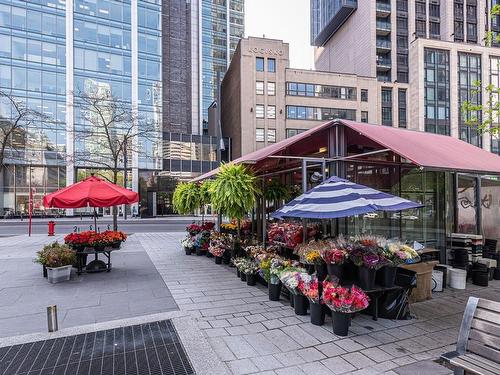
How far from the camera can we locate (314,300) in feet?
16.0

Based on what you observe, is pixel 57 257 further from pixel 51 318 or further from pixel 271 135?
pixel 271 135

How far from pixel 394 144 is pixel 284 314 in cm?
365

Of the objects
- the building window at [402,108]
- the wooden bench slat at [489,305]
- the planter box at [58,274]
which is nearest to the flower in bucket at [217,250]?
the planter box at [58,274]

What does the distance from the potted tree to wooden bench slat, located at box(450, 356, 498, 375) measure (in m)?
5.24

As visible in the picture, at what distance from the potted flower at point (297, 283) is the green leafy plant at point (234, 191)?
8.26 feet

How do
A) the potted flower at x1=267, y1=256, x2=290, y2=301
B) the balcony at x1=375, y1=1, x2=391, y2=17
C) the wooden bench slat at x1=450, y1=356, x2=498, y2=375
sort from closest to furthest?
the wooden bench slat at x1=450, y1=356, x2=498, y2=375 → the potted flower at x1=267, y1=256, x2=290, y2=301 → the balcony at x1=375, y1=1, x2=391, y2=17

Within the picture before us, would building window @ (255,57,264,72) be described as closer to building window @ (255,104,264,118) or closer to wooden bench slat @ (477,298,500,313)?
building window @ (255,104,264,118)

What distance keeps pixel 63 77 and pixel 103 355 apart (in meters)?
40.9

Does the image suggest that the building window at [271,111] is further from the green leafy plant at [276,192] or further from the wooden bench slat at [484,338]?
the wooden bench slat at [484,338]

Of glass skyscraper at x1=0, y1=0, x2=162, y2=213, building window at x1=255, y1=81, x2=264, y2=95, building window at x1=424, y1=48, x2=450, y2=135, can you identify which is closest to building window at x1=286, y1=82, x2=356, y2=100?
building window at x1=255, y1=81, x2=264, y2=95

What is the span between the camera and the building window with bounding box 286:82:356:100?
140ft

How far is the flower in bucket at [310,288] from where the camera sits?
15.9ft

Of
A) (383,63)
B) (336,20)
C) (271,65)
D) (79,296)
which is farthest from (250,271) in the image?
(336,20)

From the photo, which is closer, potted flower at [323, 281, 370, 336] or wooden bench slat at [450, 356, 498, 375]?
wooden bench slat at [450, 356, 498, 375]
